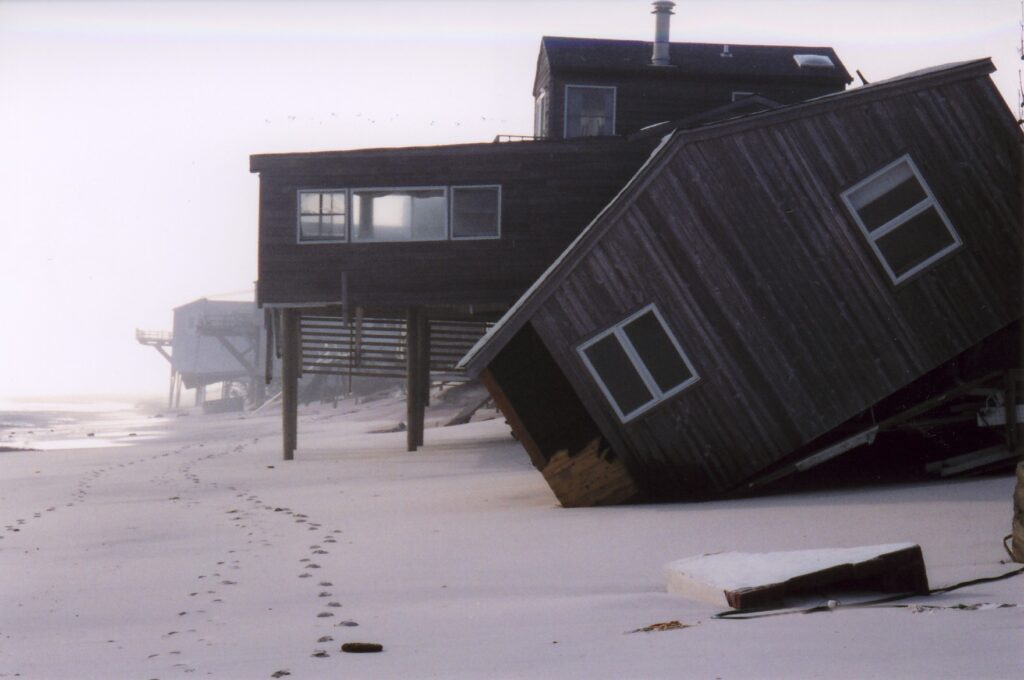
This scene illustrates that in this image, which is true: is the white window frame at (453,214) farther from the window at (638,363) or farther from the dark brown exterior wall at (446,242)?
the window at (638,363)

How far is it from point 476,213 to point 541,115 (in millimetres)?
8434

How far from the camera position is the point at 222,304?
85562 mm

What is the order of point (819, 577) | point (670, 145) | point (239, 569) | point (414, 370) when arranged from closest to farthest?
point (819, 577) < point (239, 569) < point (670, 145) < point (414, 370)

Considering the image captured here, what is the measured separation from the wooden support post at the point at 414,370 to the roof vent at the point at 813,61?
1298 cm

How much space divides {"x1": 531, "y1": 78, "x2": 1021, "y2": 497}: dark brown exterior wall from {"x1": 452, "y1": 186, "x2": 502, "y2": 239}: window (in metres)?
10.1

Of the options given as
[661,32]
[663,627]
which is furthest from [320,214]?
[663,627]

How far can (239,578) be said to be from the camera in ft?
34.4

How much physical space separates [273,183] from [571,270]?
12.2 m

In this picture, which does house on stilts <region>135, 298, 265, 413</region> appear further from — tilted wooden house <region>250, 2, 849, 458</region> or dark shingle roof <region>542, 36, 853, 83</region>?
tilted wooden house <region>250, 2, 849, 458</region>

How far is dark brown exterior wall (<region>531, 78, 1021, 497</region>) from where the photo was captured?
49.9 ft

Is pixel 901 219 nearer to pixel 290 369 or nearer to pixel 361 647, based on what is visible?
pixel 361 647

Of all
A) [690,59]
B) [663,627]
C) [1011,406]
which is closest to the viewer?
[663,627]

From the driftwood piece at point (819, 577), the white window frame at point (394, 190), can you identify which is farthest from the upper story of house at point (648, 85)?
the driftwood piece at point (819, 577)

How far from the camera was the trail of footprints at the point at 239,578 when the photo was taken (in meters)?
8.10
